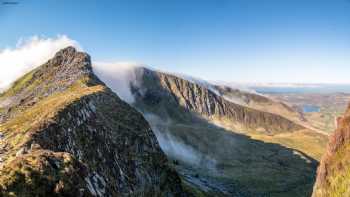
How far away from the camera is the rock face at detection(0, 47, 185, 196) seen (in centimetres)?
2541

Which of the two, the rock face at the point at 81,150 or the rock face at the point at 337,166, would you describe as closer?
the rock face at the point at 81,150

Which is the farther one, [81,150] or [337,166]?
[337,166]

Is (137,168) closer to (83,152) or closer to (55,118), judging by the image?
(83,152)

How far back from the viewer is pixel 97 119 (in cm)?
5888

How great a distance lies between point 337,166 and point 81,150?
5307 cm

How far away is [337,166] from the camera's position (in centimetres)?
6750

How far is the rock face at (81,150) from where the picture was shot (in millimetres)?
25406

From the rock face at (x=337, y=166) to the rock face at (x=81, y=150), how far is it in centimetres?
3255

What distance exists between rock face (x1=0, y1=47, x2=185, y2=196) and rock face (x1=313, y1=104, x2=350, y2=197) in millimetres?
32551

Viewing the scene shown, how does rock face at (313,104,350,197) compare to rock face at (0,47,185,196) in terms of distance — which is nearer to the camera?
rock face at (0,47,185,196)

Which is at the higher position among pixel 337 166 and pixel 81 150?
pixel 81 150

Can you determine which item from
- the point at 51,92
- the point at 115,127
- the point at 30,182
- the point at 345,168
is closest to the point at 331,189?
the point at 345,168

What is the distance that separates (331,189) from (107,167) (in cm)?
4562

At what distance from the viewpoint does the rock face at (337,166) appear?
6222 centimetres
